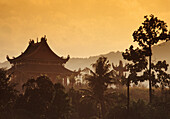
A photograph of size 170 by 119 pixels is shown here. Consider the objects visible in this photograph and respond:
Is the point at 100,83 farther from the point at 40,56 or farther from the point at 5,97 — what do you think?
the point at 40,56

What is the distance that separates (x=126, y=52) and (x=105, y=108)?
10130 millimetres

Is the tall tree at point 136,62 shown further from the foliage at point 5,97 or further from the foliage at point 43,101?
the foliage at point 5,97

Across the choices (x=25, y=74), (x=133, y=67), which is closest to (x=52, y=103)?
(x=133, y=67)

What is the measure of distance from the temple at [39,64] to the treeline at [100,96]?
17195mm

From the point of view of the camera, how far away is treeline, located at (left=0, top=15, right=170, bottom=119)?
51.3 m

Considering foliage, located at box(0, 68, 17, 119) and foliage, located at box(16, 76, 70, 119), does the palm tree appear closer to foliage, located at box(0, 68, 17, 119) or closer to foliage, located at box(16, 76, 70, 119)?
foliage, located at box(16, 76, 70, 119)

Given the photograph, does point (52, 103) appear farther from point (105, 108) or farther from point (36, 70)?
point (36, 70)

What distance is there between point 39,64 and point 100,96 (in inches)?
1046

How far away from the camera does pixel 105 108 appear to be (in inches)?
2547

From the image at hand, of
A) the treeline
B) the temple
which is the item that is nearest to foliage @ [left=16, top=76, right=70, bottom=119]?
the treeline

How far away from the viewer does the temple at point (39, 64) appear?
8269cm

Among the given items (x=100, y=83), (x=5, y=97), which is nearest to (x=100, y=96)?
(x=100, y=83)

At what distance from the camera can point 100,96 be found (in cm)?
6250

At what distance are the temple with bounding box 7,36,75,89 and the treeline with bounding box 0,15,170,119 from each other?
1720 centimetres
